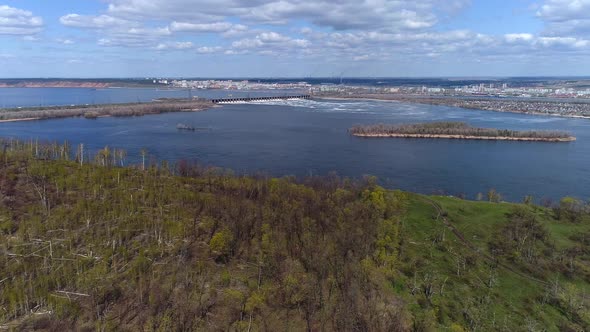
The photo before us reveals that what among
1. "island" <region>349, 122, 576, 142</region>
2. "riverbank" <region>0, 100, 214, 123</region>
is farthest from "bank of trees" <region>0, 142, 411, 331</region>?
"riverbank" <region>0, 100, 214, 123</region>

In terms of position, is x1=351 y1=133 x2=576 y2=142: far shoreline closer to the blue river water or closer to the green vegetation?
the green vegetation

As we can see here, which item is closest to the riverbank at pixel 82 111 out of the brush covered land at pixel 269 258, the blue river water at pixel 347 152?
the blue river water at pixel 347 152

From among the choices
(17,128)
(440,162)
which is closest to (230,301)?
(440,162)

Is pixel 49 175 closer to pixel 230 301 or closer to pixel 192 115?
pixel 230 301

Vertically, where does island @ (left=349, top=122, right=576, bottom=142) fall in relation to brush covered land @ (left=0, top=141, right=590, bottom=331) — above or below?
above

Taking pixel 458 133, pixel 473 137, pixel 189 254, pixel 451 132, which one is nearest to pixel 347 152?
pixel 451 132
